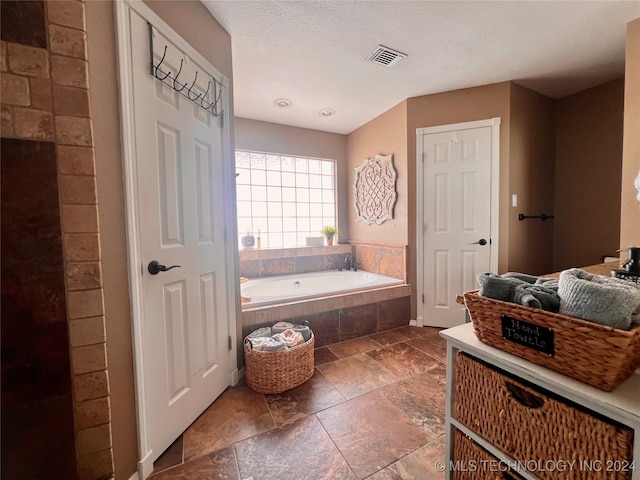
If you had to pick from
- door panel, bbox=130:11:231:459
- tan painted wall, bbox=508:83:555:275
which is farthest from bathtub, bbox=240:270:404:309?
tan painted wall, bbox=508:83:555:275

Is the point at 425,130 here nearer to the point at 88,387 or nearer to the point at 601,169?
the point at 601,169

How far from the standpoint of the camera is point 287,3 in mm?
1556

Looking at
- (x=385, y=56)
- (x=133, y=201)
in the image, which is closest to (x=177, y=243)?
(x=133, y=201)

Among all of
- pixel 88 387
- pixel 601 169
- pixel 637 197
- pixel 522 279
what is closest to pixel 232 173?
pixel 88 387

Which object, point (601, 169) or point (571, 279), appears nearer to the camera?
point (571, 279)

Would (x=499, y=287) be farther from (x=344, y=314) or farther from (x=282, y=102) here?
(x=282, y=102)

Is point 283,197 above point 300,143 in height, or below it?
below

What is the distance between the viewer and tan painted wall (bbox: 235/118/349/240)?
325cm

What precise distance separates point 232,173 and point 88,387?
137 cm

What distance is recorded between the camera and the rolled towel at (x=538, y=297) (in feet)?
2.15

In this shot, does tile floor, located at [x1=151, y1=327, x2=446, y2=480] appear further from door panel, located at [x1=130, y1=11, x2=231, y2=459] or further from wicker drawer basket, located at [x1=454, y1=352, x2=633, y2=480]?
wicker drawer basket, located at [x1=454, y1=352, x2=633, y2=480]

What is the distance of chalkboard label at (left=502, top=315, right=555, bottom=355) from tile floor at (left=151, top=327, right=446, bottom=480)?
2.96 feet

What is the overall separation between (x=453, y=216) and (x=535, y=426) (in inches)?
90.7

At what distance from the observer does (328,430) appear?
1.42 m
